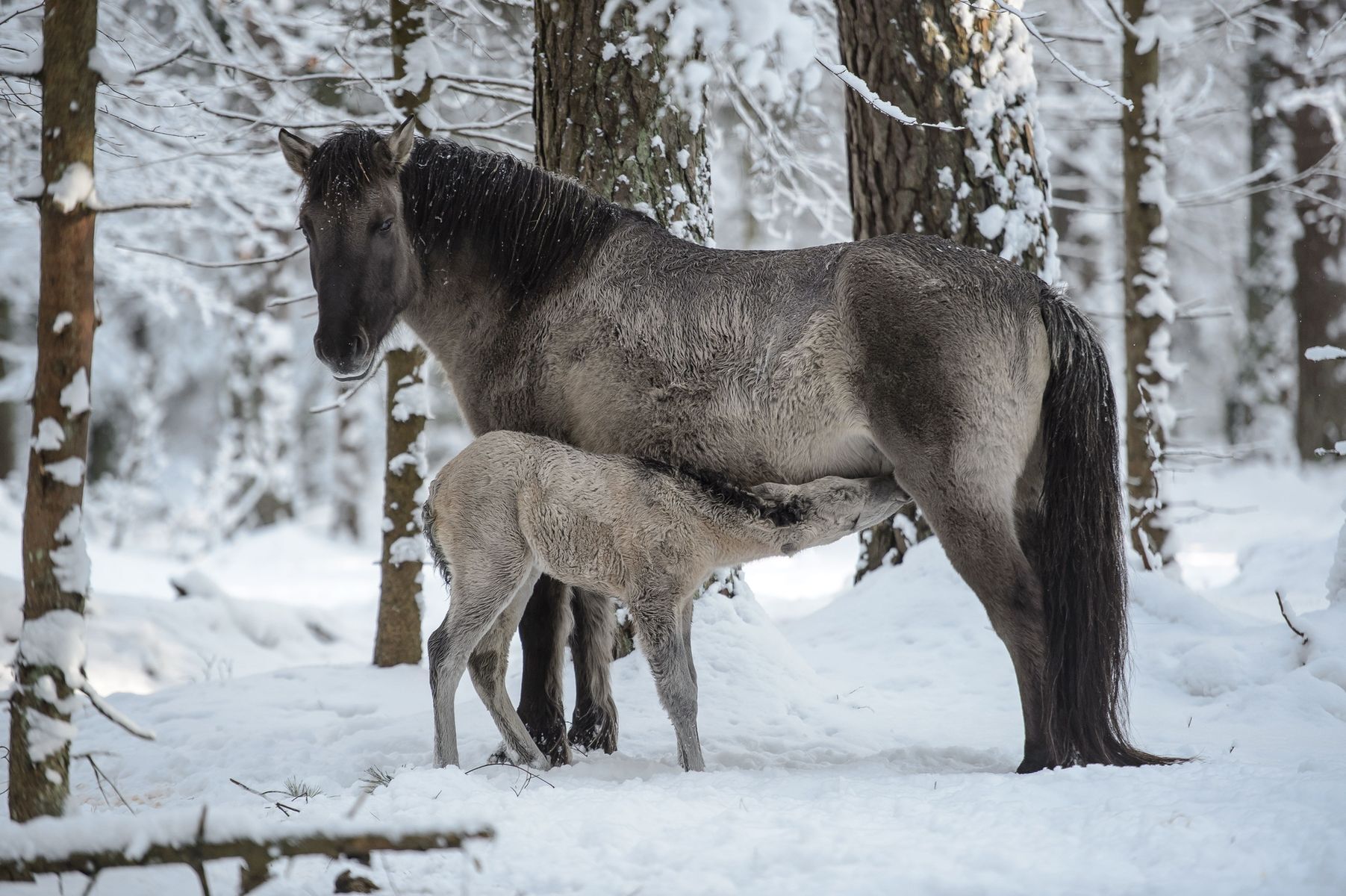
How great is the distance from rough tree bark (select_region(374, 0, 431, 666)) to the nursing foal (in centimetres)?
296

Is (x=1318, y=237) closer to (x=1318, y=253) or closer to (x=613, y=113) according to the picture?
(x=1318, y=253)

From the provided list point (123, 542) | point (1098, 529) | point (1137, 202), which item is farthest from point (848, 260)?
point (123, 542)

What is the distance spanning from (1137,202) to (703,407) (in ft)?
18.8

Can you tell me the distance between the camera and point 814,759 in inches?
192

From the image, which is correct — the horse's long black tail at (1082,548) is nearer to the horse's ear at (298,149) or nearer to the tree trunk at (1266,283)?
the horse's ear at (298,149)

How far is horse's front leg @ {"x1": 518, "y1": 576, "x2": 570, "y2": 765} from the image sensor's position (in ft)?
16.3

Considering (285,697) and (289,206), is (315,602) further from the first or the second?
(285,697)

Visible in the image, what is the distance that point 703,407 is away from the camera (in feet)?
15.4

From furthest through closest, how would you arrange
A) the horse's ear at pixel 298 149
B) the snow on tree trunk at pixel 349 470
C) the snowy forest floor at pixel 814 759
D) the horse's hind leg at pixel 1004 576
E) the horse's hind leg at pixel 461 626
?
the snow on tree trunk at pixel 349 470
the horse's ear at pixel 298 149
the horse's hind leg at pixel 461 626
the horse's hind leg at pixel 1004 576
the snowy forest floor at pixel 814 759

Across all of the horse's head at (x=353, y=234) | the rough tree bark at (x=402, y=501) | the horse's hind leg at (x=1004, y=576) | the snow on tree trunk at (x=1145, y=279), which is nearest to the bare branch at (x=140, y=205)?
the horse's head at (x=353, y=234)

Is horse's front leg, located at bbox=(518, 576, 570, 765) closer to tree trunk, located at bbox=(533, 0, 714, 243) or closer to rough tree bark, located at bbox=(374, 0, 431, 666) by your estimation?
tree trunk, located at bbox=(533, 0, 714, 243)

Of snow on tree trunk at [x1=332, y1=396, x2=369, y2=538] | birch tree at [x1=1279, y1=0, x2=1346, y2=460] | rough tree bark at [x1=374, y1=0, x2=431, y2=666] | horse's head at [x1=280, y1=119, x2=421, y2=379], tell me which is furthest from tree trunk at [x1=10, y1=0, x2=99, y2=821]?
snow on tree trunk at [x1=332, y1=396, x2=369, y2=538]

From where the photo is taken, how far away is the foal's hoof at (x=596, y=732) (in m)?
5.04

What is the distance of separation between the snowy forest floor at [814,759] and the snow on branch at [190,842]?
0.08 meters
